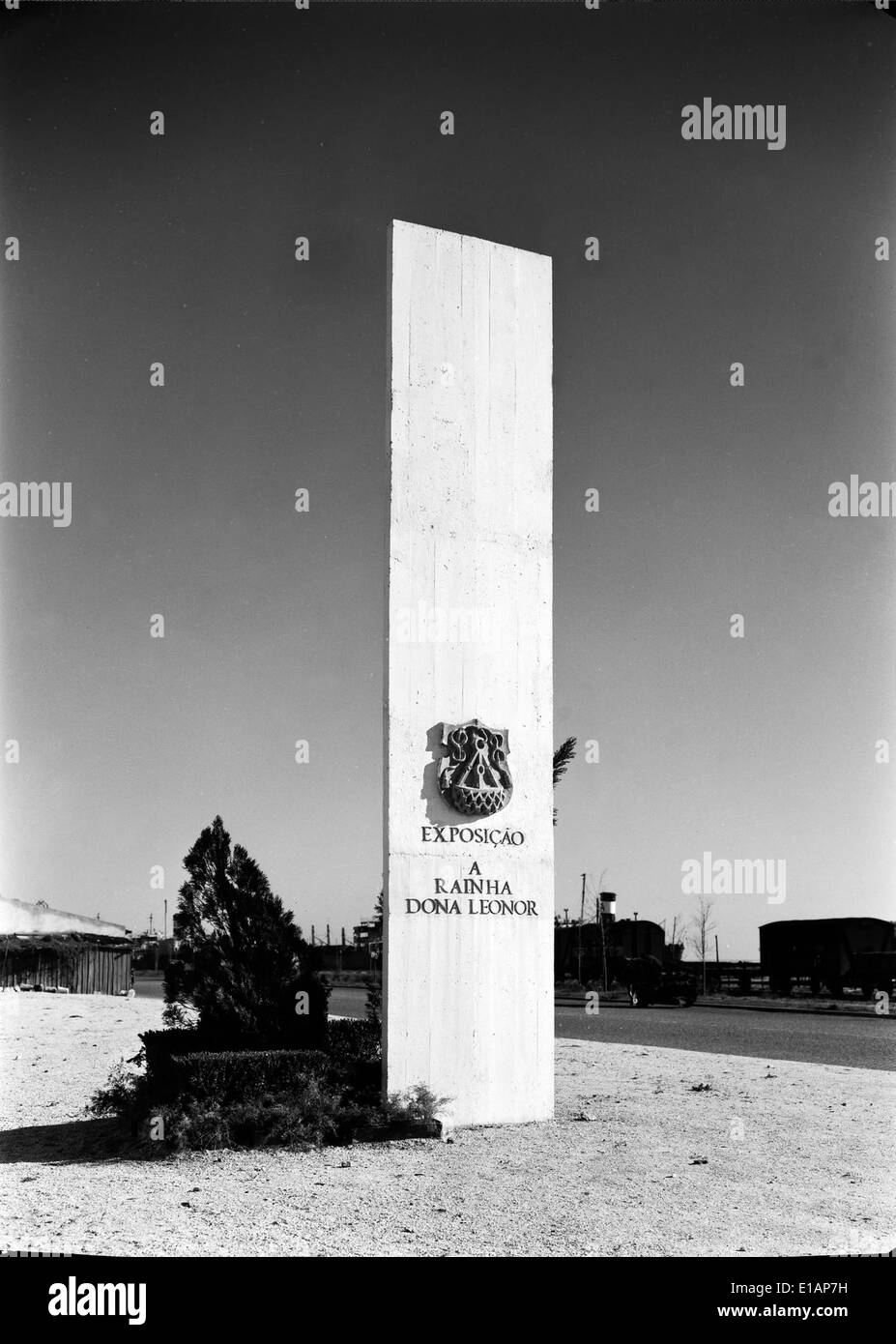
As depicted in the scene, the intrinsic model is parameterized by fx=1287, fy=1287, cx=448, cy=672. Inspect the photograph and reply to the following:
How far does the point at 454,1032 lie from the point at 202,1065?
219cm

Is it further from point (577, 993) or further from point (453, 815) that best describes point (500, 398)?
point (577, 993)

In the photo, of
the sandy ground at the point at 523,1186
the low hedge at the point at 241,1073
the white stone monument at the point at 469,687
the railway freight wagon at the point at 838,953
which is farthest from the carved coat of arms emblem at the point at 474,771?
the railway freight wagon at the point at 838,953

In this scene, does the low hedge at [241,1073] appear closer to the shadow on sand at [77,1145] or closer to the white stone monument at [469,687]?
the shadow on sand at [77,1145]

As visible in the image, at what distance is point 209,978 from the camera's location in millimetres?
10945

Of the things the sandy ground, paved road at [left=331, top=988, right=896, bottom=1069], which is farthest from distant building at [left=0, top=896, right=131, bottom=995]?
the sandy ground

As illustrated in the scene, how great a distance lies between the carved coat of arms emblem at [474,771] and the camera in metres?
11.0

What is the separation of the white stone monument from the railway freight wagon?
26.7 meters

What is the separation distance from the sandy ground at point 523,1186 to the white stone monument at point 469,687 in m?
0.91

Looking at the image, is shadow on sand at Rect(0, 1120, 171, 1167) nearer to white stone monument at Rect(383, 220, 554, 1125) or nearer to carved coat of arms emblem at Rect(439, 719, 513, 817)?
white stone monument at Rect(383, 220, 554, 1125)

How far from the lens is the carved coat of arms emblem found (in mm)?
11031

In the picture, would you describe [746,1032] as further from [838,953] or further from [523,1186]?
[523,1186]

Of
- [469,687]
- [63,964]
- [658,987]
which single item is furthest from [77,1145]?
[63,964]
